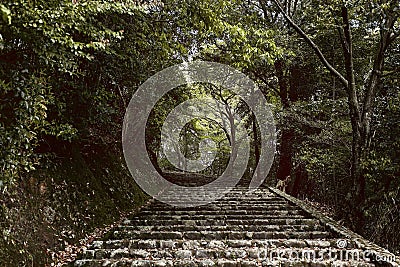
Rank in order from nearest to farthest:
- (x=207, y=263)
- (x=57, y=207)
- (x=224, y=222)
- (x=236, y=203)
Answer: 1. (x=207, y=263)
2. (x=57, y=207)
3. (x=224, y=222)
4. (x=236, y=203)

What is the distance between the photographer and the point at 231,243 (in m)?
4.49

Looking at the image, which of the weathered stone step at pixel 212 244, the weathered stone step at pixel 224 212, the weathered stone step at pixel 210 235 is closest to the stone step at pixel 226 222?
the weathered stone step at pixel 224 212

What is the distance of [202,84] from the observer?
15.2 meters

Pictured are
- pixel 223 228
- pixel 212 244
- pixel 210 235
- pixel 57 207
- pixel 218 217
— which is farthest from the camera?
pixel 218 217

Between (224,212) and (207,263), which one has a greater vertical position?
(224,212)

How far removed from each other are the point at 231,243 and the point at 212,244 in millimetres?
248

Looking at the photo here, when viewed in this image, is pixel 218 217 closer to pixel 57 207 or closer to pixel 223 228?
pixel 223 228

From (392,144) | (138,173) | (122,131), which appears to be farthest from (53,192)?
(392,144)

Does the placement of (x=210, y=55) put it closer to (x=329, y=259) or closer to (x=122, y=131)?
(x=122, y=131)

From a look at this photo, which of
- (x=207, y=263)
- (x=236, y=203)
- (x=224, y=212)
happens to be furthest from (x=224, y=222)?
(x=236, y=203)

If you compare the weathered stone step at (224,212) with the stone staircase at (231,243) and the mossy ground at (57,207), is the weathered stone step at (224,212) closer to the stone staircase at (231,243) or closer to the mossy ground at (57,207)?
the stone staircase at (231,243)

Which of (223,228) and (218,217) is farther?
(218,217)

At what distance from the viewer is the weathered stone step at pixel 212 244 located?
14.4 feet

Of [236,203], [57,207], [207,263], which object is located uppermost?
[57,207]
